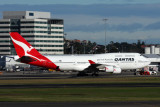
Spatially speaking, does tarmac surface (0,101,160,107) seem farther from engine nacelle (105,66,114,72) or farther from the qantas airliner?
the qantas airliner

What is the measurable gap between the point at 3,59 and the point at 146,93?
115893mm

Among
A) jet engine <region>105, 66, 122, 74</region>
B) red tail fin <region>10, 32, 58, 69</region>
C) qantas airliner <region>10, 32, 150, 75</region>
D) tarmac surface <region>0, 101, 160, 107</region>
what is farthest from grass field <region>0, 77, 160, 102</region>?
red tail fin <region>10, 32, 58, 69</region>

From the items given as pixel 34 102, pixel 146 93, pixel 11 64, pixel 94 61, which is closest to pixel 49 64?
pixel 94 61

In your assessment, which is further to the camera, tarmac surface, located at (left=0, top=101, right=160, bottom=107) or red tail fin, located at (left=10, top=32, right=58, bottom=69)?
red tail fin, located at (left=10, top=32, right=58, bottom=69)

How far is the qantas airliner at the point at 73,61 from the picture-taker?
7481 cm

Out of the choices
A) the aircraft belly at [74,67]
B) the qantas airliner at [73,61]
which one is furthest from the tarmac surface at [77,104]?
the aircraft belly at [74,67]

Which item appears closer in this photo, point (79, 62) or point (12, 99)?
point (12, 99)

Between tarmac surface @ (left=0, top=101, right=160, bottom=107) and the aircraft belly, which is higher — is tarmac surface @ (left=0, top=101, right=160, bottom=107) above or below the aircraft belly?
below

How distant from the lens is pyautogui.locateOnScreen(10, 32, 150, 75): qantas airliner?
74812mm

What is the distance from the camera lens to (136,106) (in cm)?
2802

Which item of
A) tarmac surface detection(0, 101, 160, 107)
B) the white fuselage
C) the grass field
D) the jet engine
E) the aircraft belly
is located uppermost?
the white fuselage

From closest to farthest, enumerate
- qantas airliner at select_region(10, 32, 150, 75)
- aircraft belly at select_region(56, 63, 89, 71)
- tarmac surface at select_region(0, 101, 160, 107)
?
tarmac surface at select_region(0, 101, 160, 107) < qantas airliner at select_region(10, 32, 150, 75) < aircraft belly at select_region(56, 63, 89, 71)

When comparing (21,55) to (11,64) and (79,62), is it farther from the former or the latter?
(11,64)

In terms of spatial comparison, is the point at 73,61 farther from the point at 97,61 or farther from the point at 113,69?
the point at 113,69
